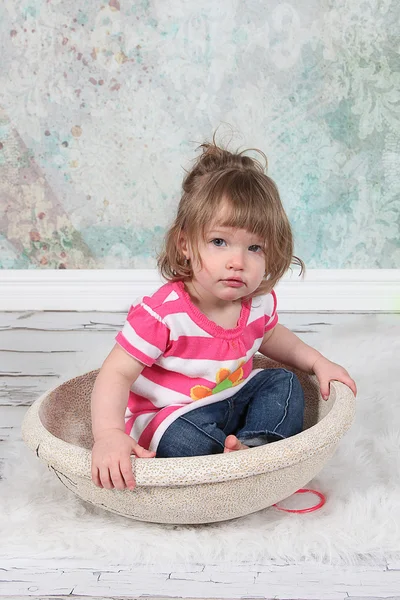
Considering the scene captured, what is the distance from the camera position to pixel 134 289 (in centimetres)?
229

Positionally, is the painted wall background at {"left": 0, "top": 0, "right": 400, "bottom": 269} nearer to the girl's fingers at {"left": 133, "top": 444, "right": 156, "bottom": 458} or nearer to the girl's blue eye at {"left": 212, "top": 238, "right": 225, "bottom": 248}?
the girl's blue eye at {"left": 212, "top": 238, "right": 225, "bottom": 248}

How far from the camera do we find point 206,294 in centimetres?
117

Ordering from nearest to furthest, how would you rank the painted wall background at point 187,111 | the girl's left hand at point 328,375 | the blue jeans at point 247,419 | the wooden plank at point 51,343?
the blue jeans at point 247,419 → the girl's left hand at point 328,375 → the wooden plank at point 51,343 → the painted wall background at point 187,111

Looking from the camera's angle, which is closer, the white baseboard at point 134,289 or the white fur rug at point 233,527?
the white fur rug at point 233,527

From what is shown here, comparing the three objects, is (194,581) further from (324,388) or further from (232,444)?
(324,388)

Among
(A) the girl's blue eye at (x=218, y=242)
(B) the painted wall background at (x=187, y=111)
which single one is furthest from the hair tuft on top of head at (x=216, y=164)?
(B) the painted wall background at (x=187, y=111)

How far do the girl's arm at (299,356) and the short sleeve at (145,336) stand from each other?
0.24 metres

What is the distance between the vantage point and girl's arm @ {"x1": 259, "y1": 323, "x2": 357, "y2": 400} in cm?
118

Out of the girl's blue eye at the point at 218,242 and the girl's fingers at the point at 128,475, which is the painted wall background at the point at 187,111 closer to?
the girl's blue eye at the point at 218,242

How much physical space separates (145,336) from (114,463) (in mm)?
231

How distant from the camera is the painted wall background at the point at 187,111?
2.15 metres

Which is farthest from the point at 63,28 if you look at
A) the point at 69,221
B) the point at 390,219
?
the point at 390,219

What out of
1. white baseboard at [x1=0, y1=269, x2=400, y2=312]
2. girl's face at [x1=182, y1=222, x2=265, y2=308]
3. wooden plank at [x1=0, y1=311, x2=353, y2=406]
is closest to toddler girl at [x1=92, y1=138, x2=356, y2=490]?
girl's face at [x1=182, y1=222, x2=265, y2=308]

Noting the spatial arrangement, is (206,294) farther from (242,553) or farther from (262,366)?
(242,553)
